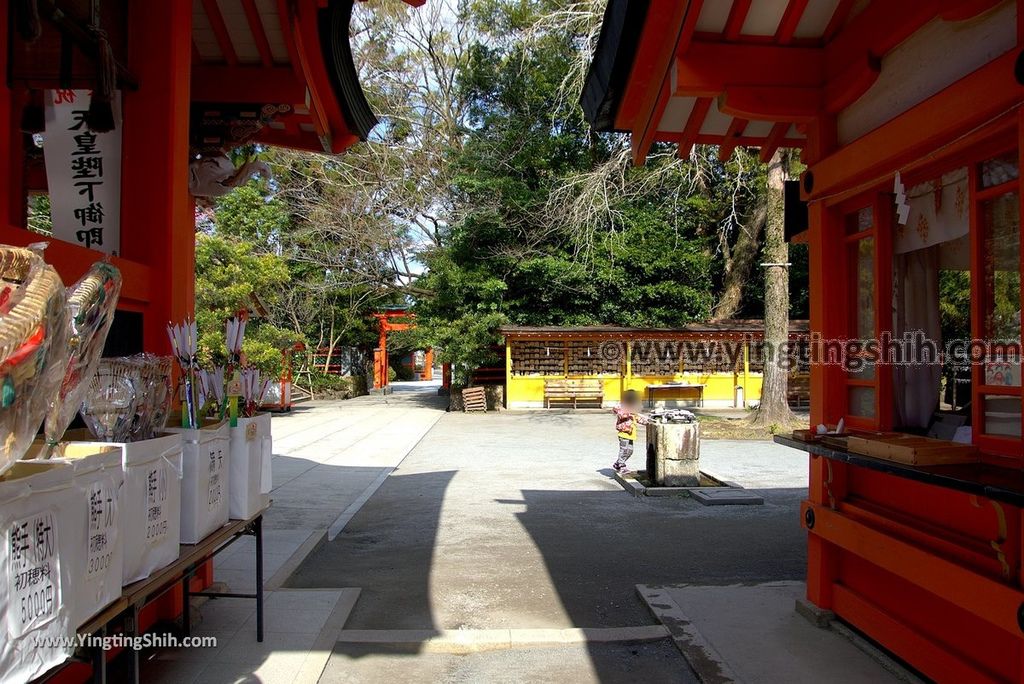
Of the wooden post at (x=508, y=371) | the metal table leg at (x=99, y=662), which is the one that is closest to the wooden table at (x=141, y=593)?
the metal table leg at (x=99, y=662)

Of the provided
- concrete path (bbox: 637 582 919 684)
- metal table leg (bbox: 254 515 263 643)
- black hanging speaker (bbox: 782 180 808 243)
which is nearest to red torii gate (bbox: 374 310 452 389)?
black hanging speaker (bbox: 782 180 808 243)

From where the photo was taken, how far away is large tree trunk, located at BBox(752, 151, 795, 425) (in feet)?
51.7

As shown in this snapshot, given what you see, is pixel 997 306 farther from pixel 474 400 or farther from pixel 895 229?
pixel 474 400

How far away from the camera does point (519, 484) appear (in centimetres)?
991

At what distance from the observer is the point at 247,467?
11.8 ft

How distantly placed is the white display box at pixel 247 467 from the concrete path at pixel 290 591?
885mm

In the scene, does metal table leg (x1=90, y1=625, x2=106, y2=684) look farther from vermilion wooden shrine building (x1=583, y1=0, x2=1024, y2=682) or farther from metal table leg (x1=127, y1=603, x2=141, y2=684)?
vermilion wooden shrine building (x1=583, y1=0, x2=1024, y2=682)

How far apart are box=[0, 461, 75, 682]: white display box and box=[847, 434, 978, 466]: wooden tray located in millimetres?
3163

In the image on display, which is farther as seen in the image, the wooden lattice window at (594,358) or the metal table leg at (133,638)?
the wooden lattice window at (594,358)

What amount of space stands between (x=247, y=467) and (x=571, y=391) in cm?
1911

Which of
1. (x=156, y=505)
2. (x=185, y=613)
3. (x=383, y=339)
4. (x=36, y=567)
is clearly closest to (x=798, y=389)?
(x=383, y=339)

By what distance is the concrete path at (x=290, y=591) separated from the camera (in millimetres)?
3834

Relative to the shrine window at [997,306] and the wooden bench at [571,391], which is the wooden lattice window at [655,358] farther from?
the shrine window at [997,306]

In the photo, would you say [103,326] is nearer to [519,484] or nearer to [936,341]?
[936,341]
